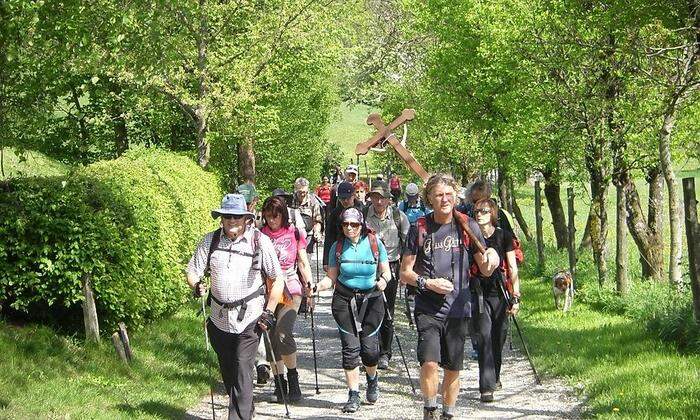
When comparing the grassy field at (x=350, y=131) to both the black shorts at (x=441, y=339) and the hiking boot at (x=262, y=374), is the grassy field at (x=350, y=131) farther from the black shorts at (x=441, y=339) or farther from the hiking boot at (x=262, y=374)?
the black shorts at (x=441, y=339)

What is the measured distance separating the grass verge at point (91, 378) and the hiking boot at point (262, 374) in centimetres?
60

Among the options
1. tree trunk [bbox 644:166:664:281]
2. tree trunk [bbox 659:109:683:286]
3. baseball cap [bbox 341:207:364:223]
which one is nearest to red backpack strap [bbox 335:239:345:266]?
baseball cap [bbox 341:207:364:223]

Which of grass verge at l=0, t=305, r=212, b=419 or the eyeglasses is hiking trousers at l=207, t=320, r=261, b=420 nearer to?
the eyeglasses

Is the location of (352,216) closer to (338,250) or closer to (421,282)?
(338,250)

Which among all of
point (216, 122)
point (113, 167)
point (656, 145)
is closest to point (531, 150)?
point (656, 145)

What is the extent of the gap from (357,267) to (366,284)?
0.19 m

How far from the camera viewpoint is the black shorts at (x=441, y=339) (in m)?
7.67

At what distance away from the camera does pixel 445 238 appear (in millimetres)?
7699

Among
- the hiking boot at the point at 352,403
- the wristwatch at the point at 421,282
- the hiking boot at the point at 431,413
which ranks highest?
the wristwatch at the point at 421,282

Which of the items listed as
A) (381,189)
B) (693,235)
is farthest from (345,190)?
(693,235)

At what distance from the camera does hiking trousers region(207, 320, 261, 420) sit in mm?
7668

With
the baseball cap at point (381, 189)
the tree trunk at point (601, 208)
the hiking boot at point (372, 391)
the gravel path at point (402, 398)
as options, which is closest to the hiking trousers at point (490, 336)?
the gravel path at point (402, 398)

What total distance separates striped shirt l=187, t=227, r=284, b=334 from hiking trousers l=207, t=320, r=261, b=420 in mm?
76

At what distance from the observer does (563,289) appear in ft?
48.7
